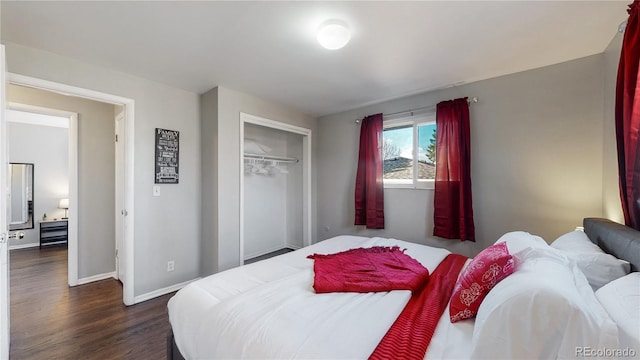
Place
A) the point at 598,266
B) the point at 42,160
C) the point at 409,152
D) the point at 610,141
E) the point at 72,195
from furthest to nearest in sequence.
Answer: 1. the point at 42,160
2. the point at 409,152
3. the point at 72,195
4. the point at 610,141
5. the point at 598,266

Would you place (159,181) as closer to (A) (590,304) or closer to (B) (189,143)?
(B) (189,143)

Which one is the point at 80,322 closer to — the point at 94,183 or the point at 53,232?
the point at 94,183

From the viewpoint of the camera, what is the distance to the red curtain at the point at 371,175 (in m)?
3.33

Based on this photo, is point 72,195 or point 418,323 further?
point 72,195

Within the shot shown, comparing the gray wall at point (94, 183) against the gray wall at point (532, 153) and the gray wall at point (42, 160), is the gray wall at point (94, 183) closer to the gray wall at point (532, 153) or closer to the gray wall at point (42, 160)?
the gray wall at point (42, 160)

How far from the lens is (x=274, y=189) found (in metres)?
4.37

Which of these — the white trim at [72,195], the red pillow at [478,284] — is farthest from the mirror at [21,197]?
the red pillow at [478,284]

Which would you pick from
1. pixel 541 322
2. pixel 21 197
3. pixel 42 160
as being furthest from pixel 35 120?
pixel 541 322

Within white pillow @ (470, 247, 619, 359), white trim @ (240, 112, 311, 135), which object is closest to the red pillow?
white pillow @ (470, 247, 619, 359)

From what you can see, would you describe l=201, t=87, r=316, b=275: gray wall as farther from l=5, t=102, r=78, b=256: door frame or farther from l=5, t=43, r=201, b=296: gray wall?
l=5, t=102, r=78, b=256: door frame

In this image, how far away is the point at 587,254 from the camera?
1.25 m

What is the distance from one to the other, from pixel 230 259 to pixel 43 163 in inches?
191

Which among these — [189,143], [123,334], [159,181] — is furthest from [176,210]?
[123,334]

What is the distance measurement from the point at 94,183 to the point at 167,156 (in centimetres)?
122
